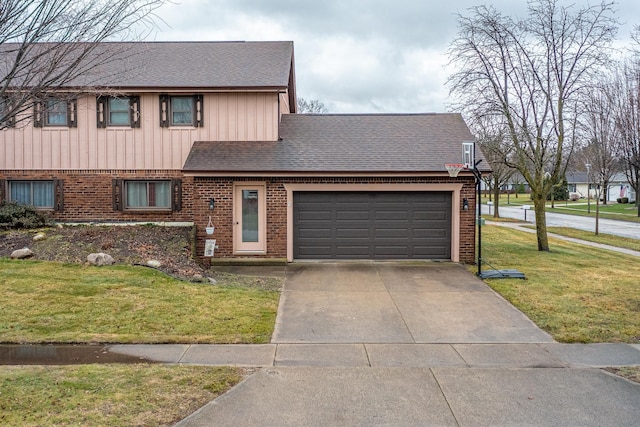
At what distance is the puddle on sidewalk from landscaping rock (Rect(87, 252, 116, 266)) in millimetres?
4649

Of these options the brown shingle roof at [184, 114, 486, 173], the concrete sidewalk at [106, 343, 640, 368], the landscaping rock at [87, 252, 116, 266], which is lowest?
the concrete sidewalk at [106, 343, 640, 368]

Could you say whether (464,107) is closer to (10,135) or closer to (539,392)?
(539,392)

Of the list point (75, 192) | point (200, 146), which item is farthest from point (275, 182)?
point (75, 192)

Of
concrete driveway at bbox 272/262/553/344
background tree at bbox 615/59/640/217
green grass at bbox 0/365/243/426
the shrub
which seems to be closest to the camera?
green grass at bbox 0/365/243/426

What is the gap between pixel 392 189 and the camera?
43.9ft

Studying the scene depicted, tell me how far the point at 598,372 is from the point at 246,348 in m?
4.52

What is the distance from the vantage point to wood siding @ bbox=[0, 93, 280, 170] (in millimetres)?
14508

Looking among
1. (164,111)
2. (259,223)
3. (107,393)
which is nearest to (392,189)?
(259,223)

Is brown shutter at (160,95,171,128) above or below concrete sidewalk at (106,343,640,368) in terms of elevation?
above

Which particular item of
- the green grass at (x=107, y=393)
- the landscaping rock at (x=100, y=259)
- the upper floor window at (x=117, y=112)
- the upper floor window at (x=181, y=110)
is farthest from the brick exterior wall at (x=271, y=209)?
the green grass at (x=107, y=393)

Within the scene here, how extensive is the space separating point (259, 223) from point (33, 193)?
7.39m

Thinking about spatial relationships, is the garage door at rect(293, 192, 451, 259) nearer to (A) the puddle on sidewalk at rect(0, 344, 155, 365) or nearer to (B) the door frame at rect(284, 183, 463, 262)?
(B) the door frame at rect(284, 183, 463, 262)

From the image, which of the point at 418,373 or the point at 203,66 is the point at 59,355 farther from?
the point at 203,66

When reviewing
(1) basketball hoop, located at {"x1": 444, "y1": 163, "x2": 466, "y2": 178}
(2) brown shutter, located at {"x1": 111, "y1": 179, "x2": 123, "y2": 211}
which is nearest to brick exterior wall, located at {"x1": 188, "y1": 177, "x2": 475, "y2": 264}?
(1) basketball hoop, located at {"x1": 444, "y1": 163, "x2": 466, "y2": 178}
